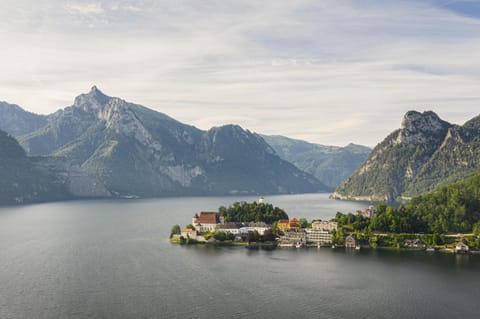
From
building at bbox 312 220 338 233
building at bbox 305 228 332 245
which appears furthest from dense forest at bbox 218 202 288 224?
building at bbox 305 228 332 245

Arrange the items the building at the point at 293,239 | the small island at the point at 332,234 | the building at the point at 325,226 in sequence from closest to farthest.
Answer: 1. the small island at the point at 332,234
2. the building at the point at 293,239
3. the building at the point at 325,226

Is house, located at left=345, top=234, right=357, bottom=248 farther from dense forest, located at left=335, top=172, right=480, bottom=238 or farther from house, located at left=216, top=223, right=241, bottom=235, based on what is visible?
house, located at left=216, top=223, right=241, bottom=235

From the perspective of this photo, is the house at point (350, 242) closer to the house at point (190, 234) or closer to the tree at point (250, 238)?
the tree at point (250, 238)

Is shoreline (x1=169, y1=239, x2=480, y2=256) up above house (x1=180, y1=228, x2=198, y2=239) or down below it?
below

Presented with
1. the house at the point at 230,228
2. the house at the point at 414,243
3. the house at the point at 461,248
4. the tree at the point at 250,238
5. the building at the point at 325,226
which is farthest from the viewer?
the house at the point at 230,228

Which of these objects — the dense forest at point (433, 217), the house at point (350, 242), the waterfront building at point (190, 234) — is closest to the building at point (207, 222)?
the waterfront building at point (190, 234)

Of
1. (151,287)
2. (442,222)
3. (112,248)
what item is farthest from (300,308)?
(442,222)
